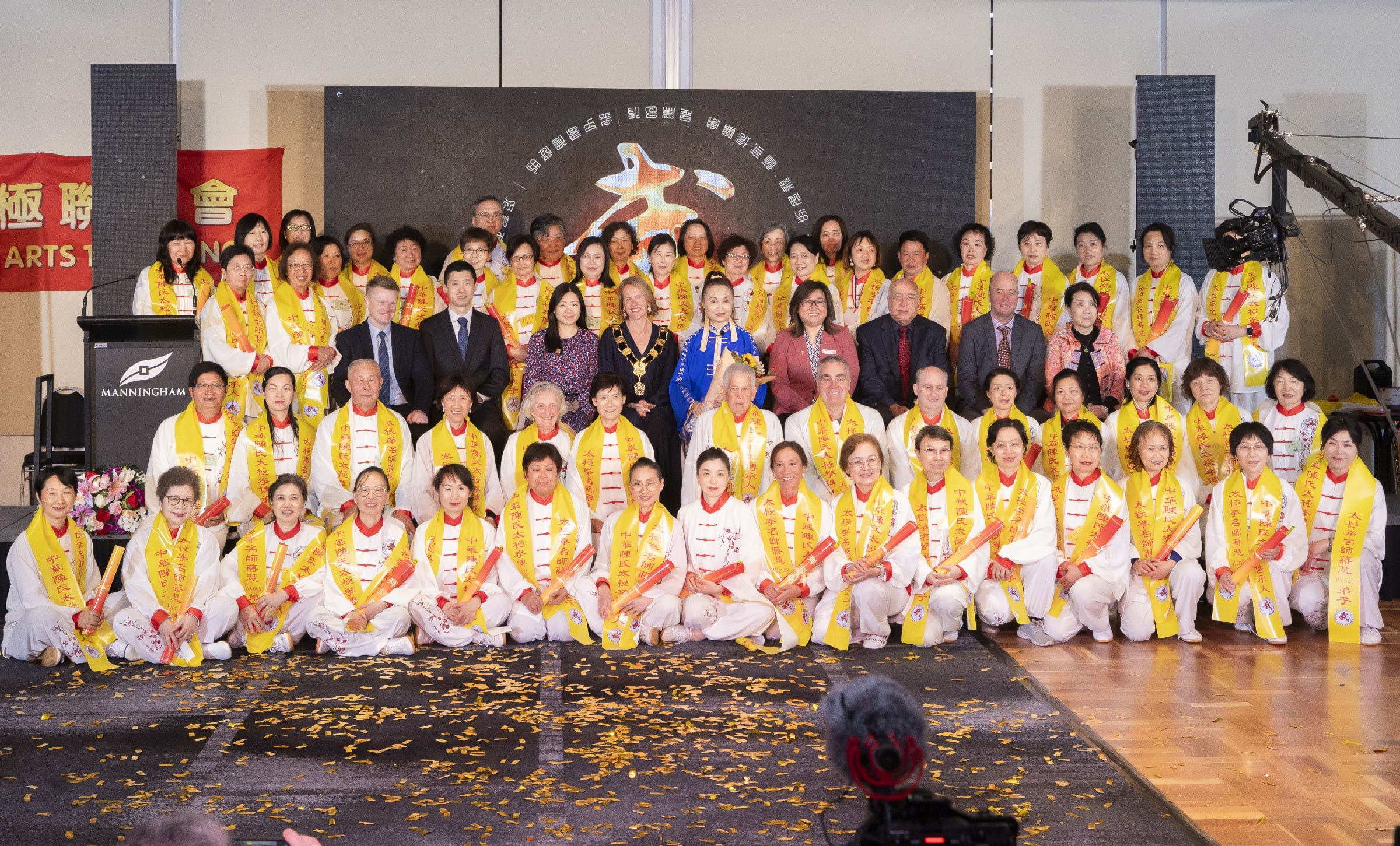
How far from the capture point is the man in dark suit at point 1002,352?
20.2 feet

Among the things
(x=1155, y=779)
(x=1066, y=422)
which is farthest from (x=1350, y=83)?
(x=1155, y=779)

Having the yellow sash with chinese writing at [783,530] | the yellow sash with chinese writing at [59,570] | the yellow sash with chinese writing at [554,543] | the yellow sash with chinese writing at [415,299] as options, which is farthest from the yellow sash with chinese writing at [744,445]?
the yellow sash with chinese writing at [59,570]

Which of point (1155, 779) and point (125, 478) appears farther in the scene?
point (125, 478)

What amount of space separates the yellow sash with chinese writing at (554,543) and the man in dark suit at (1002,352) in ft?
6.74

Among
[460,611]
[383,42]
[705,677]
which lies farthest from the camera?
[383,42]

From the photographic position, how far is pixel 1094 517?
534cm

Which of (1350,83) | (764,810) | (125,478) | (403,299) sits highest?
(1350,83)

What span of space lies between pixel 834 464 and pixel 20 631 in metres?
3.35

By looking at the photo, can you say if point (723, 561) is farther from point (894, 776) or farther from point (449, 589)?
point (894, 776)

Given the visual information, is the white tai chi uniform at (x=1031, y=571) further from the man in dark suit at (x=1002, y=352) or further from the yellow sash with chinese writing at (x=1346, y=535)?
the yellow sash with chinese writing at (x=1346, y=535)

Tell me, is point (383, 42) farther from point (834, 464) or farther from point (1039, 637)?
point (1039, 637)

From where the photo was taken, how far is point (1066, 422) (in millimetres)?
5852

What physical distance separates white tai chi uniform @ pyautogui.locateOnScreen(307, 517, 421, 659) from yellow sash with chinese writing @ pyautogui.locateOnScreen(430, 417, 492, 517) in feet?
1.85

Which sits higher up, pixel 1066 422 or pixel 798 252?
pixel 798 252
